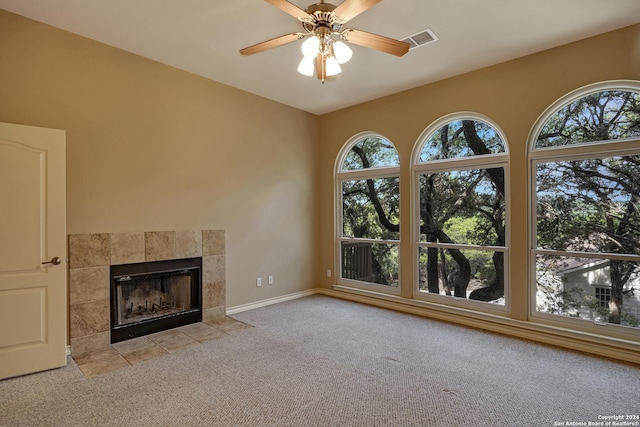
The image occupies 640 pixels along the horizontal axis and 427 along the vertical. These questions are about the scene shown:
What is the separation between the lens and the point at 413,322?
4.15m

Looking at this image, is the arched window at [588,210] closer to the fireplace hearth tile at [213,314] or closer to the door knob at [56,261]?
the fireplace hearth tile at [213,314]

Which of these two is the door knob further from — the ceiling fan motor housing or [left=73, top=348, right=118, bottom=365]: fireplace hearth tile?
the ceiling fan motor housing

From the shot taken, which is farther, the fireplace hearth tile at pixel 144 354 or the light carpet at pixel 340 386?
the fireplace hearth tile at pixel 144 354

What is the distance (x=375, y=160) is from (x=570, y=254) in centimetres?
276

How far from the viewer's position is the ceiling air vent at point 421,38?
3.16 meters

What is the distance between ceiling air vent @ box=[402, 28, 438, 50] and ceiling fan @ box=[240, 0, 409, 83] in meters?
0.80

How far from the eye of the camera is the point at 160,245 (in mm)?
3822

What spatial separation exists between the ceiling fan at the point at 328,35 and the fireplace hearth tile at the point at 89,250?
2378mm

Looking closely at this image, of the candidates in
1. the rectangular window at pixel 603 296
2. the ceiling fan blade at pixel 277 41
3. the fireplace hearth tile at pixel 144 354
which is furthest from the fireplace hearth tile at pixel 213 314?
the rectangular window at pixel 603 296

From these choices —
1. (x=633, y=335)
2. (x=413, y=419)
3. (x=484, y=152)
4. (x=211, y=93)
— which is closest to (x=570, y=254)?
(x=633, y=335)

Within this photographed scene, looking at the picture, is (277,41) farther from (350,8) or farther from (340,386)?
(340,386)

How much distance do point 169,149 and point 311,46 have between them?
7.64 ft

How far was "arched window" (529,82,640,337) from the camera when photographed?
316 cm

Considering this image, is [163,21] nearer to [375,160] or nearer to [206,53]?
[206,53]
